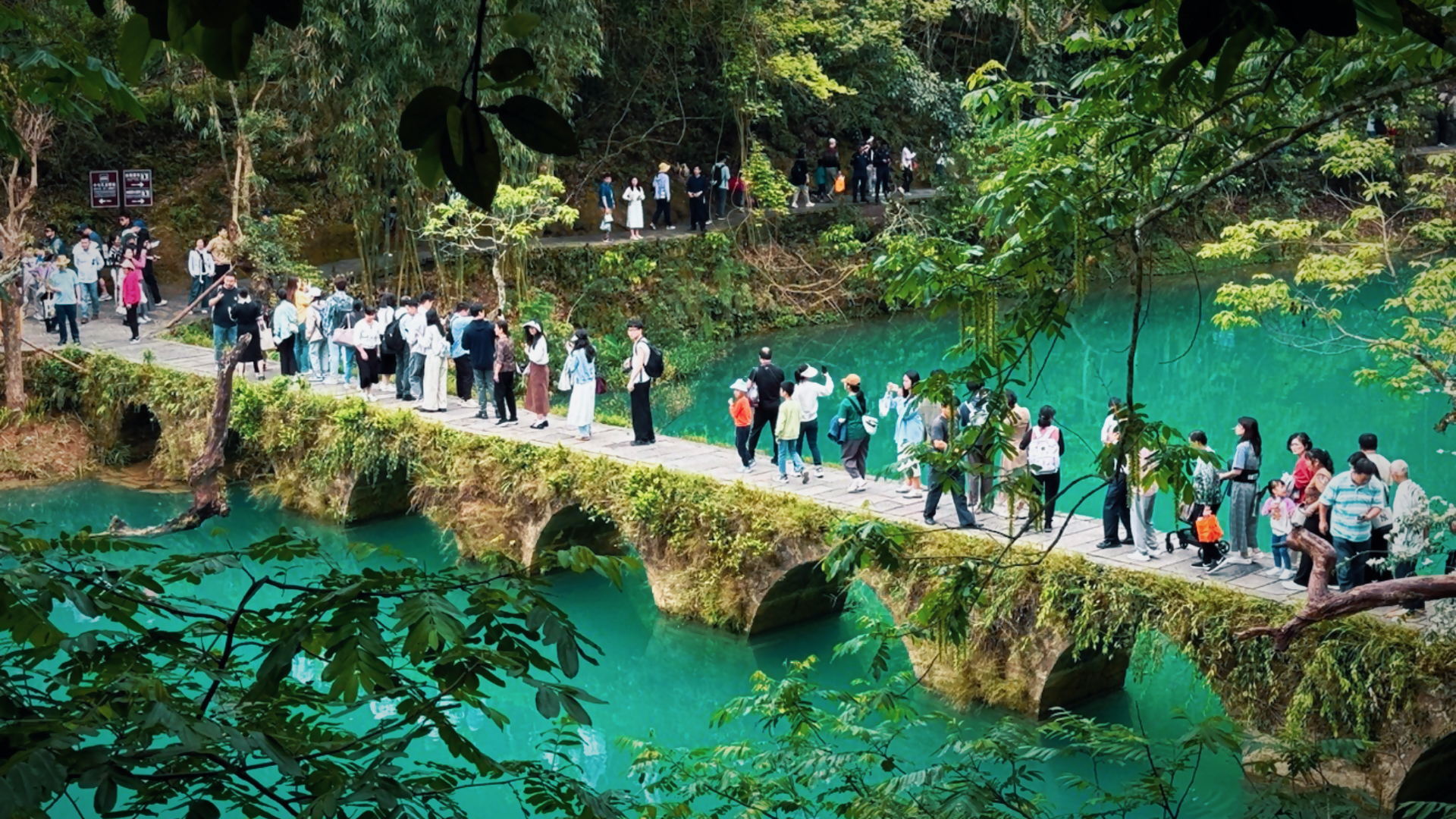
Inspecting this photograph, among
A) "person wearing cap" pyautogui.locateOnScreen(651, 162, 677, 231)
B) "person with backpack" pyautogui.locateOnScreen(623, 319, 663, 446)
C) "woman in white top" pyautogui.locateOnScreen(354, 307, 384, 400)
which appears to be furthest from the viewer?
"person wearing cap" pyautogui.locateOnScreen(651, 162, 677, 231)

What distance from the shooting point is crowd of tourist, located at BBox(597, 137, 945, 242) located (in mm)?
22922

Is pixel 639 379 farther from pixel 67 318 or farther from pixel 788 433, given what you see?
pixel 67 318

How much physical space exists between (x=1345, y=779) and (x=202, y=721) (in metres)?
7.46

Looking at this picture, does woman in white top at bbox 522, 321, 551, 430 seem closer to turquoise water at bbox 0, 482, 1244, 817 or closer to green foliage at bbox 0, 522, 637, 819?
turquoise water at bbox 0, 482, 1244, 817

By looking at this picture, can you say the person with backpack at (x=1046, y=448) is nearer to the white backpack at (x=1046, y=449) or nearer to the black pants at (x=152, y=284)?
the white backpack at (x=1046, y=449)

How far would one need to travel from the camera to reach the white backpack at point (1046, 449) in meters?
10.2

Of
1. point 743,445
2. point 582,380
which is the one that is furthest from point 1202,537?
point 582,380

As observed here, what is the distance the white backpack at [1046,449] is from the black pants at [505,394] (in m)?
5.30

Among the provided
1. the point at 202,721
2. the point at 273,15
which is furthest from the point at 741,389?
the point at 273,15

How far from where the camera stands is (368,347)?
47.6 ft

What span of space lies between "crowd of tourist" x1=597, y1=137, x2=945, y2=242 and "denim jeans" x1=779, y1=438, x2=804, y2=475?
36.4 feet

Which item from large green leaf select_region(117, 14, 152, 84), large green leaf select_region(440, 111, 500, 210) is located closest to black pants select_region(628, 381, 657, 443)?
large green leaf select_region(117, 14, 152, 84)

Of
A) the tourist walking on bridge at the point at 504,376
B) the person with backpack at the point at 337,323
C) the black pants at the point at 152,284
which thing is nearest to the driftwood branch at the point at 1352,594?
the tourist walking on bridge at the point at 504,376

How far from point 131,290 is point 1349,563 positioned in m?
13.7
